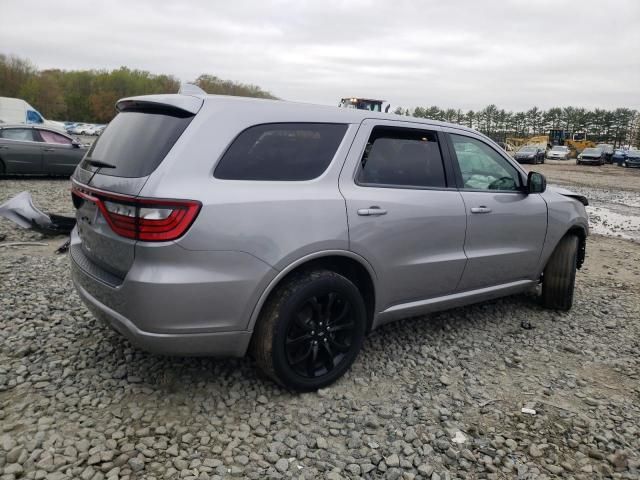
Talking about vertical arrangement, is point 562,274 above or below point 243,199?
below

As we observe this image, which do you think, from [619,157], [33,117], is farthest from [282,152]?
[619,157]

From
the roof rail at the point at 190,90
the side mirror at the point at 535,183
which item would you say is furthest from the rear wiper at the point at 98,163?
the side mirror at the point at 535,183

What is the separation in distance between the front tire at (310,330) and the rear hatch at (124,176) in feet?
2.66

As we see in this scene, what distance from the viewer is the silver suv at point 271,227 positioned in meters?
2.54

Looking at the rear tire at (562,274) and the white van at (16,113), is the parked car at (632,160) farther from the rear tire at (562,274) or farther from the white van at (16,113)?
the white van at (16,113)

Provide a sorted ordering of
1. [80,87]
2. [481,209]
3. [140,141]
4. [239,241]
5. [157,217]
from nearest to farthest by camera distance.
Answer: [157,217]
[239,241]
[140,141]
[481,209]
[80,87]

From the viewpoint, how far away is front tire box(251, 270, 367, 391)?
2846 mm

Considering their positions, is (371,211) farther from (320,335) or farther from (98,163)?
(98,163)

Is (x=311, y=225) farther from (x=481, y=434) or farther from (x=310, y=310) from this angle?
(x=481, y=434)

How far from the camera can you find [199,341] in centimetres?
266

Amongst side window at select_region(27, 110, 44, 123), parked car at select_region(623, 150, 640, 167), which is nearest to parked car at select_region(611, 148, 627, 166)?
parked car at select_region(623, 150, 640, 167)

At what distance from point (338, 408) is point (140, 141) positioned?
1.95 meters

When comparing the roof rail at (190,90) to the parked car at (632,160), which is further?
the parked car at (632,160)

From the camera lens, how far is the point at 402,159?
352 centimetres
